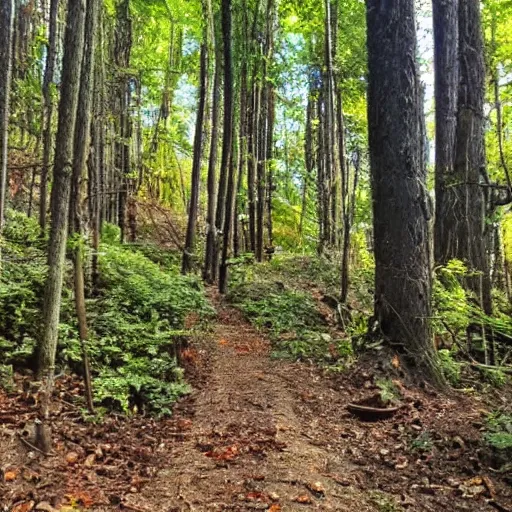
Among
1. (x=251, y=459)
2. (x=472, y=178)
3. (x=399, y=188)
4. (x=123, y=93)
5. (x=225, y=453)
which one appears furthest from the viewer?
(x=123, y=93)

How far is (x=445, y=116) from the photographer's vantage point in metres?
7.08

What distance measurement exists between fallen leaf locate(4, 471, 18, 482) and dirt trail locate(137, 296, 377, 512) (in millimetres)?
734

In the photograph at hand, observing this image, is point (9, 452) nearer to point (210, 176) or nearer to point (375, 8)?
point (375, 8)

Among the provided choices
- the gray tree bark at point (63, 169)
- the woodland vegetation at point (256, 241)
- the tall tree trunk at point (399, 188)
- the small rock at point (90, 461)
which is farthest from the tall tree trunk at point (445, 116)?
the small rock at point (90, 461)

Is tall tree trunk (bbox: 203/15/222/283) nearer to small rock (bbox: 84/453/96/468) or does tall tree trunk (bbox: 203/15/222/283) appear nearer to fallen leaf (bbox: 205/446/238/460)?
fallen leaf (bbox: 205/446/238/460)

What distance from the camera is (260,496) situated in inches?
110

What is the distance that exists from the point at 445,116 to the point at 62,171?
19.0 ft

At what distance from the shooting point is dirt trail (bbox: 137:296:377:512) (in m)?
2.79

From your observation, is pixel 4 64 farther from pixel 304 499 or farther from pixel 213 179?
pixel 213 179

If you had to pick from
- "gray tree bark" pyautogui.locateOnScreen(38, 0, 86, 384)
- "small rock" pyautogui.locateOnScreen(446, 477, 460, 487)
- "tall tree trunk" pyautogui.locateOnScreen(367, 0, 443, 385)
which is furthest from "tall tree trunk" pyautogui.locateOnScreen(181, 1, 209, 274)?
"small rock" pyautogui.locateOnScreen(446, 477, 460, 487)

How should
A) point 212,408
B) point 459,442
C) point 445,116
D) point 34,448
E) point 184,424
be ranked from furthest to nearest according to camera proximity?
point 445,116, point 212,408, point 184,424, point 459,442, point 34,448

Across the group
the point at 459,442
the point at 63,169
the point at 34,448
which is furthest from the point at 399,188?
the point at 34,448

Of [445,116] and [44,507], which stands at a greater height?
[445,116]

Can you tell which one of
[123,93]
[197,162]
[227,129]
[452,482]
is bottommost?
[452,482]
